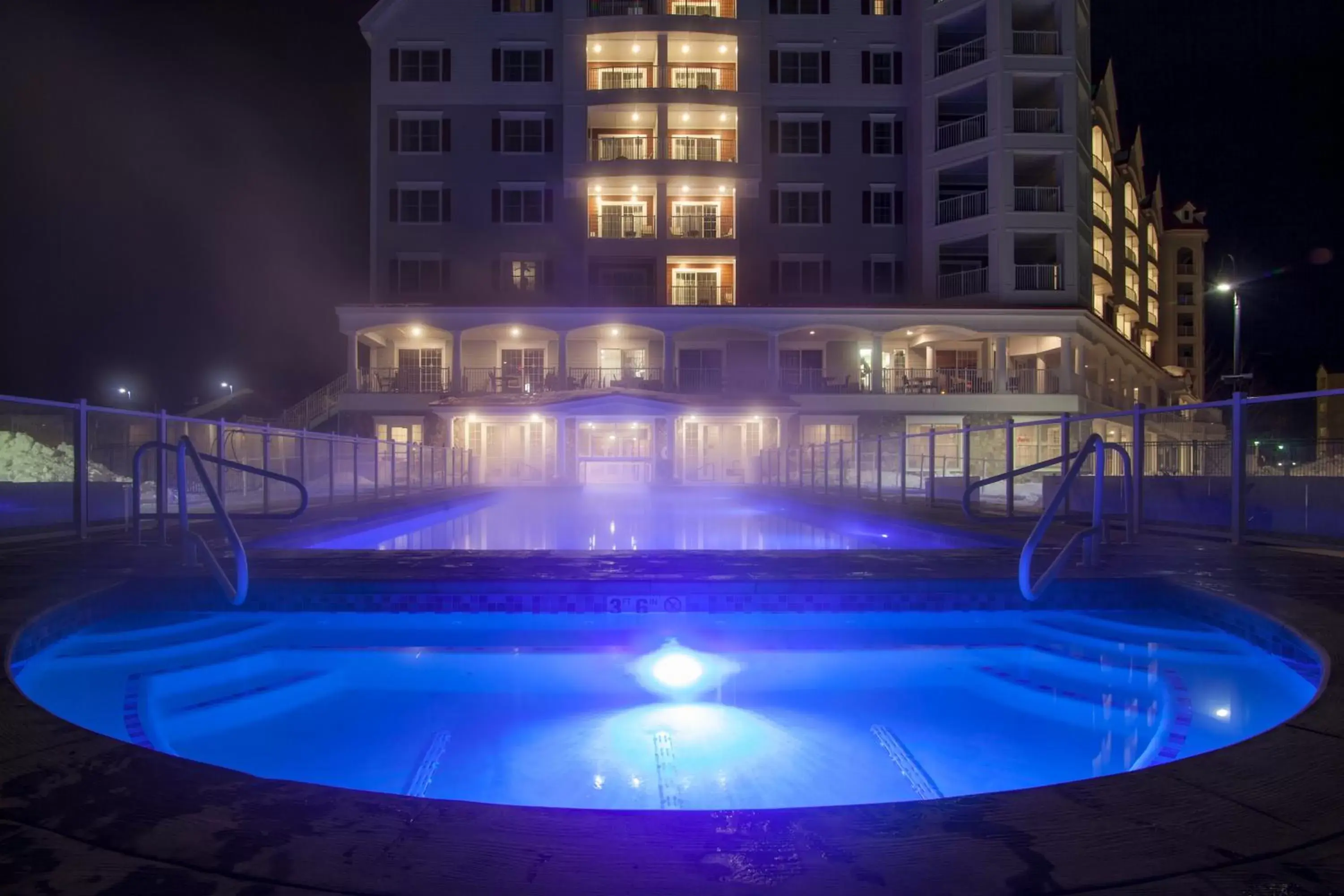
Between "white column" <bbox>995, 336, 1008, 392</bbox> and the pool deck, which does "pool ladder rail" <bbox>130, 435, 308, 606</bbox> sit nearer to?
the pool deck

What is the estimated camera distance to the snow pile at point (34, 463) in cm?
1296

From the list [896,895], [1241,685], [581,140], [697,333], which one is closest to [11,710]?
[896,895]

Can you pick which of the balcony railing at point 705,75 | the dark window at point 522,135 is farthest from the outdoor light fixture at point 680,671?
the balcony railing at point 705,75

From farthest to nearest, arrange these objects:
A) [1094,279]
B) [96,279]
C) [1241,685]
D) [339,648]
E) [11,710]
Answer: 1. [96,279]
2. [1094,279]
3. [339,648]
4. [1241,685]
5. [11,710]

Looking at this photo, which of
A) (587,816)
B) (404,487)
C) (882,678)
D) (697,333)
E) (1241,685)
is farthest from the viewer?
(697,333)

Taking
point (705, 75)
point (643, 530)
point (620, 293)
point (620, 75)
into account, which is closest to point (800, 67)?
point (705, 75)

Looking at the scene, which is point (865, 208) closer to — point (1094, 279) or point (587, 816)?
point (1094, 279)

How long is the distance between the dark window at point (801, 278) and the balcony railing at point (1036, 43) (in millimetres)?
11680

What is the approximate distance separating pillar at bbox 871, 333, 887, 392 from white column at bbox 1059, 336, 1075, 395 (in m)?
6.82

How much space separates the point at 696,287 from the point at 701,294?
380 millimetres

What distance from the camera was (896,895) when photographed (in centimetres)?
168

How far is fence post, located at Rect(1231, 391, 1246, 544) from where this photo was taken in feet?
28.3

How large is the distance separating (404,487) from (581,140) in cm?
2024

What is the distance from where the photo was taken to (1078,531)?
7.27 m
